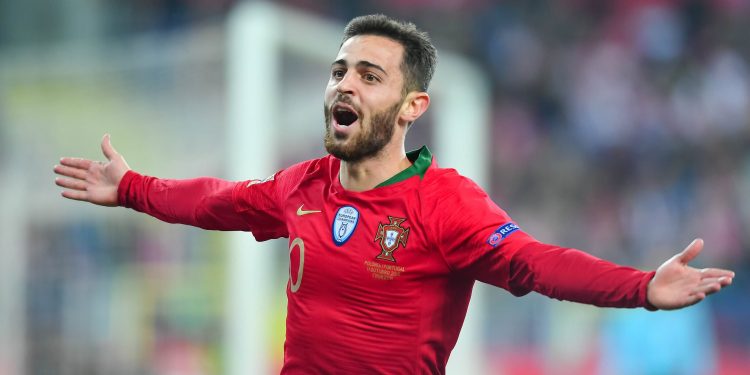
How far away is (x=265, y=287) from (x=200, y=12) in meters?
6.45

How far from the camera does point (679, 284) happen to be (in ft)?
9.21

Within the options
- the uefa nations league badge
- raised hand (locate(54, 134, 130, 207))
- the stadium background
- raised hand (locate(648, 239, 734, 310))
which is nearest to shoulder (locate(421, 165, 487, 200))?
the uefa nations league badge

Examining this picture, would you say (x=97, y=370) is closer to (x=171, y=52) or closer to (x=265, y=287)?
(x=265, y=287)

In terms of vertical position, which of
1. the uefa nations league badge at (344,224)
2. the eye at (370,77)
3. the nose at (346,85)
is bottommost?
the uefa nations league badge at (344,224)

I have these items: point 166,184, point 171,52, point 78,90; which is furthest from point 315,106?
point 166,184

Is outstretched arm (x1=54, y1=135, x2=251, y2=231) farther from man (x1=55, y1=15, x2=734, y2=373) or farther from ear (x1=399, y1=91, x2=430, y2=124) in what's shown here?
ear (x1=399, y1=91, x2=430, y2=124)

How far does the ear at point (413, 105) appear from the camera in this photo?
3541mm

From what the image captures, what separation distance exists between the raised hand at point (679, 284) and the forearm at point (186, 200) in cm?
154

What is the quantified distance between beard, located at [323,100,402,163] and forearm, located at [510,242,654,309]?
62cm

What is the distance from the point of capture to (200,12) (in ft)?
41.4

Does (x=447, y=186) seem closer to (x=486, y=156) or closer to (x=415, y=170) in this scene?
(x=415, y=170)

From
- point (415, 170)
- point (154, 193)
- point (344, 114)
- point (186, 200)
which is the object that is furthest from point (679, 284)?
point (154, 193)

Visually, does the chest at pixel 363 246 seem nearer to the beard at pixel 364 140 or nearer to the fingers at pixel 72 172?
the beard at pixel 364 140

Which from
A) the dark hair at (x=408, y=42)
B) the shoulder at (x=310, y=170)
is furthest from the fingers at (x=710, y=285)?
the shoulder at (x=310, y=170)
